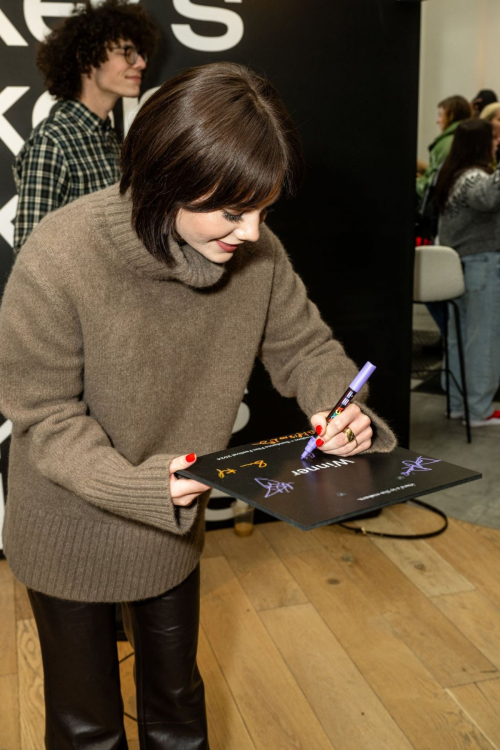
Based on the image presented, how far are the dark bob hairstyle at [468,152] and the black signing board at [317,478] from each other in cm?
297

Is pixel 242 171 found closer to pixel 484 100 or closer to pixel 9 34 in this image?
pixel 9 34

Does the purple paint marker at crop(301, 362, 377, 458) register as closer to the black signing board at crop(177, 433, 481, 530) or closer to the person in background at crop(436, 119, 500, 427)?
the black signing board at crop(177, 433, 481, 530)

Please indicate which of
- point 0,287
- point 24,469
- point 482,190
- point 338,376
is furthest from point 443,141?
point 24,469

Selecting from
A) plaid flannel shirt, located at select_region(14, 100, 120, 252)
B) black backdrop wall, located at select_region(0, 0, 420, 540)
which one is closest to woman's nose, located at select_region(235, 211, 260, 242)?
plaid flannel shirt, located at select_region(14, 100, 120, 252)

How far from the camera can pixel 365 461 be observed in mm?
1194

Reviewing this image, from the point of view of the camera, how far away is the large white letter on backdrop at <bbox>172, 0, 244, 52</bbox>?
8.18ft

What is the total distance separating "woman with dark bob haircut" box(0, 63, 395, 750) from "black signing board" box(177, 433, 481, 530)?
5 cm

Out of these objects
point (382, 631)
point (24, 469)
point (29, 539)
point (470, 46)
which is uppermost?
point (470, 46)

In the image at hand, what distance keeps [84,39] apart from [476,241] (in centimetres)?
229

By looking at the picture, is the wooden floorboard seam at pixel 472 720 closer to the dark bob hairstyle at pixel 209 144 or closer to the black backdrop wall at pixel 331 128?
the black backdrop wall at pixel 331 128

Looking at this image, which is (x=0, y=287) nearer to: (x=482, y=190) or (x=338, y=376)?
(x=338, y=376)

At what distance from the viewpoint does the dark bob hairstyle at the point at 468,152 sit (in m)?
3.82

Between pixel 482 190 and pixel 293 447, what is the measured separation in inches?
114
